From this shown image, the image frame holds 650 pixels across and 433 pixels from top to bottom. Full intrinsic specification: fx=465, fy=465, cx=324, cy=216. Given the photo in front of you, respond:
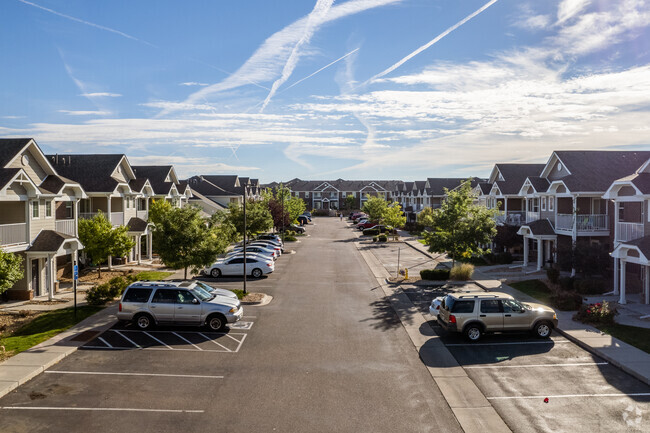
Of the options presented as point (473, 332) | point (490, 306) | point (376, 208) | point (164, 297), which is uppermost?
point (376, 208)

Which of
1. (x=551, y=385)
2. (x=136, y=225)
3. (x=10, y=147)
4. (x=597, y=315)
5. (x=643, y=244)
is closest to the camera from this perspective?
(x=551, y=385)

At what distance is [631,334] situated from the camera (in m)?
16.9

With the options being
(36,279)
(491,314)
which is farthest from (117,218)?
(491,314)

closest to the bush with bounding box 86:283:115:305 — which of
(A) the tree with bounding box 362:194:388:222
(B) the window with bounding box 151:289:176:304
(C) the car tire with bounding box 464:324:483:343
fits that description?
(B) the window with bounding box 151:289:176:304

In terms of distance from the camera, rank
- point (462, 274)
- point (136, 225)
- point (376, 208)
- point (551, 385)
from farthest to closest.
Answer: point (376, 208) < point (136, 225) < point (462, 274) < point (551, 385)

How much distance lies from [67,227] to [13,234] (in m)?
4.43

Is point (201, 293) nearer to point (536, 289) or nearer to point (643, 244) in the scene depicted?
point (536, 289)

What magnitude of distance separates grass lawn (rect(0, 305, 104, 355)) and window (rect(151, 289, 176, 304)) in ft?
11.8

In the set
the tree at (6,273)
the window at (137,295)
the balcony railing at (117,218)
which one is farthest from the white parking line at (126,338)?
the balcony railing at (117,218)

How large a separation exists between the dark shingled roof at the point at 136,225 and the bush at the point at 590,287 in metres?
29.8

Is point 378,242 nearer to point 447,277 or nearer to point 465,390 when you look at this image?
point 447,277

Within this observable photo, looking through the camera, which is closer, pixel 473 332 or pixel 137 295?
pixel 473 332

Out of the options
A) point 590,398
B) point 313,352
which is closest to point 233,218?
point 313,352

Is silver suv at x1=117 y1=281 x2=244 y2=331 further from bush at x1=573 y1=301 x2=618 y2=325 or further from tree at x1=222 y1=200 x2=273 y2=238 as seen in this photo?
tree at x1=222 y1=200 x2=273 y2=238
